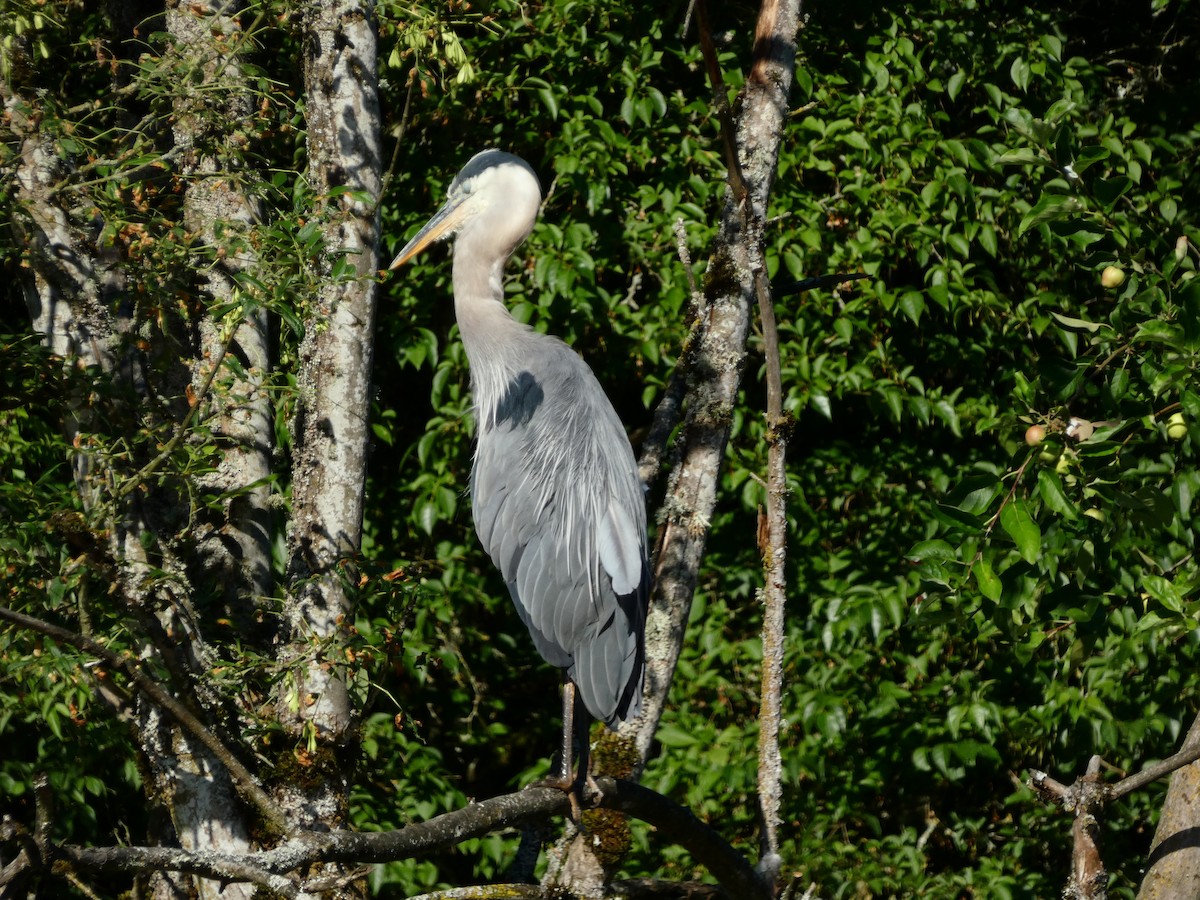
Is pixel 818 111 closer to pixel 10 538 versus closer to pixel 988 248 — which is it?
pixel 988 248

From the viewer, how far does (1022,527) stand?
2.16 meters

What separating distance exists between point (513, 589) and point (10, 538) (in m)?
1.09

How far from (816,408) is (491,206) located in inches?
44.5

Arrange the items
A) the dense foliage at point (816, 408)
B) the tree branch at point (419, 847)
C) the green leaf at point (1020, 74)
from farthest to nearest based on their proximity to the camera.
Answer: the green leaf at point (1020, 74) → the dense foliage at point (816, 408) → the tree branch at point (419, 847)

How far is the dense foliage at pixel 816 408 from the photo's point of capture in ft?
11.9

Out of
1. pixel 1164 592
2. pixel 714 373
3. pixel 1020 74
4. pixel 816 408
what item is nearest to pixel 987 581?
pixel 1164 592

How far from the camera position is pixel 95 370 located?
2.62 meters

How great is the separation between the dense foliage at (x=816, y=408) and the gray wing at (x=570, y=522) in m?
0.53

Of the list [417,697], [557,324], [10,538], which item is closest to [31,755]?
[417,697]

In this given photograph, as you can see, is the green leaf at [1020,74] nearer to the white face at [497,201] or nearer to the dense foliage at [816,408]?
the dense foliage at [816,408]

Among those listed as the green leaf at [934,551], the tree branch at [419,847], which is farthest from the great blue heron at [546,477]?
the green leaf at [934,551]

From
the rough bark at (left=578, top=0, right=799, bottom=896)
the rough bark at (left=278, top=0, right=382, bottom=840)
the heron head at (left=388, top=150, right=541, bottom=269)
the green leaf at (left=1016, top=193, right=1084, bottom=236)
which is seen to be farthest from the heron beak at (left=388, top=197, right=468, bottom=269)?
the green leaf at (left=1016, top=193, right=1084, bottom=236)

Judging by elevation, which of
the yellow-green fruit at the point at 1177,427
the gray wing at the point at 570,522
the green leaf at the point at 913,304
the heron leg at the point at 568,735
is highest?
the green leaf at the point at 913,304

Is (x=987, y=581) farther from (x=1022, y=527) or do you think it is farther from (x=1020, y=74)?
(x=1020, y=74)
